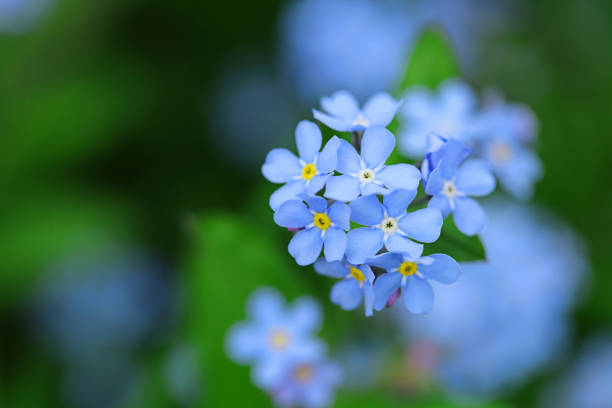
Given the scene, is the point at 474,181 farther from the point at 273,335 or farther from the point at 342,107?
the point at 273,335

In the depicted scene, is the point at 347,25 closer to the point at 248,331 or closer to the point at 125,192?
the point at 125,192

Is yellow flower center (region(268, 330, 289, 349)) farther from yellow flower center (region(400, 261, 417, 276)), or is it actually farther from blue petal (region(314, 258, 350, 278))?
yellow flower center (region(400, 261, 417, 276))

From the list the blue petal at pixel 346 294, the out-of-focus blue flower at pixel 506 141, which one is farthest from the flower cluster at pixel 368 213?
the out-of-focus blue flower at pixel 506 141

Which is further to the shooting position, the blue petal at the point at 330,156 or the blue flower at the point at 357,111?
the blue flower at the point at 357,111

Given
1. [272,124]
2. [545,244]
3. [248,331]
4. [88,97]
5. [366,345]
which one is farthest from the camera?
[272,124]

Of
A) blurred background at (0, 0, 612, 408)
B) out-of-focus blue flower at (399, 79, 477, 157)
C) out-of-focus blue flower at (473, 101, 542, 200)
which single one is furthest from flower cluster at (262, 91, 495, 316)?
blurred background at (0, 0, 612, 408)

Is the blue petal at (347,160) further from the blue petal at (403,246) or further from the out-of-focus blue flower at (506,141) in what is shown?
the out-of-focus blue flower at (506,141)

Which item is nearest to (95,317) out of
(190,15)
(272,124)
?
(272,124)

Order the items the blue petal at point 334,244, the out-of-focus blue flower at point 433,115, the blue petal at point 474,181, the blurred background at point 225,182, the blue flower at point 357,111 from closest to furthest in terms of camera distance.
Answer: the blue petal at point 334,244 → the blue flower at point 357,111 → the blue petal at point 474,181 → the out-of-focus blue flower at point 433,115 → the blurred background at point 225,182
